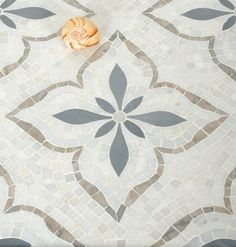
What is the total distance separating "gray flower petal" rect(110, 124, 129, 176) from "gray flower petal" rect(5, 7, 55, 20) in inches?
14.7

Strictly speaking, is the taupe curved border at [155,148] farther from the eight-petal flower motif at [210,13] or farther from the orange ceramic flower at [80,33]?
the eight-petal flower motif at [210,13]

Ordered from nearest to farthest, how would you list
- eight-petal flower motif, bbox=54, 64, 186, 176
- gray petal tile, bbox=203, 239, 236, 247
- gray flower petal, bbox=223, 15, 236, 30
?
1. gray petal tile, bbox=203, 239, 236, 247
2. eight-petal flower motif, bbox=54, 64, 186, 176
3. gray flower petal, bbox=223, 15, 236, 30

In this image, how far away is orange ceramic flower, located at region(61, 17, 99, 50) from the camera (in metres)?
0.94

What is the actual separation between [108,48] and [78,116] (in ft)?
0.62

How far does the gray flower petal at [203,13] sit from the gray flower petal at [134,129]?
13.0 inches

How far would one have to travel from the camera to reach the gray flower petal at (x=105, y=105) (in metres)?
0.91

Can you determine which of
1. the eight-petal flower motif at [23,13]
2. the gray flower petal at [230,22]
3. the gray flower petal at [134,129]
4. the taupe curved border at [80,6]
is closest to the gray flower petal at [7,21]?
the eight-petal flower motif at [23,13]

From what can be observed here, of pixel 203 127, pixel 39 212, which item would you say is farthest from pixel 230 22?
pixel 39 212

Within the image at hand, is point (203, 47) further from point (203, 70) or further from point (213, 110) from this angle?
point (213, 110)

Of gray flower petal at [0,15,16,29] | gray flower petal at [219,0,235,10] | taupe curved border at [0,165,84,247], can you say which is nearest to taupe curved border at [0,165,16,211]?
taupe curved border at [0,165,84,247]

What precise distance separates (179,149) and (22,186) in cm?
32

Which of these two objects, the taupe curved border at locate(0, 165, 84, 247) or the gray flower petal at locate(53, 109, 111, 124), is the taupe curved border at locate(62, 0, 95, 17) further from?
the taupe curved border at locate(0, 165, 84, 247)

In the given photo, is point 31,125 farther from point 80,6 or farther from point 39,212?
point 80,6

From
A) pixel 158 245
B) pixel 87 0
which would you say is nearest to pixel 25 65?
pixel 87 0
